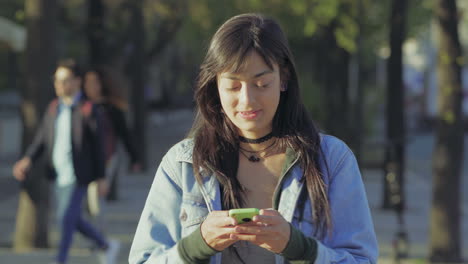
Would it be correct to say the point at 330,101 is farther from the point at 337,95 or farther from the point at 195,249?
the point at 195,249

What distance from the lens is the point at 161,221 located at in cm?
241

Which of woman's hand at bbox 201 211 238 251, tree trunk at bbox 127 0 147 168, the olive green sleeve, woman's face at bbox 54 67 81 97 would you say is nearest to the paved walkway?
tree trunk at bbox 127 0 147 168

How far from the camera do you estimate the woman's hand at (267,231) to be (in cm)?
213

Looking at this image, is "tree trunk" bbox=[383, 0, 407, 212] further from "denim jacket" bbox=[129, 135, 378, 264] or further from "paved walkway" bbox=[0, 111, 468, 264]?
"denim jacket" bbox=[129, 135, 378, 264]

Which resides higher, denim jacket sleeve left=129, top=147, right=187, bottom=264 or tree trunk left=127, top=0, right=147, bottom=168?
denim jacket sleeve left=129, top=147, right=187, bottom=264

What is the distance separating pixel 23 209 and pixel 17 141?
60.2 ft

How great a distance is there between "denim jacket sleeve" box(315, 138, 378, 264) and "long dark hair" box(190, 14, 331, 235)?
0.11ft

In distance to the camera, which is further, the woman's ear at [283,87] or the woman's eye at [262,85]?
the woman's ear at [283,87]

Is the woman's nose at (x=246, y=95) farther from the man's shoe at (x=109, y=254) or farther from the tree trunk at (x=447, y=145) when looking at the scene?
the tree trunk at (x=447, y=145)

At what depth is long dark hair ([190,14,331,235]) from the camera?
235 centimetres

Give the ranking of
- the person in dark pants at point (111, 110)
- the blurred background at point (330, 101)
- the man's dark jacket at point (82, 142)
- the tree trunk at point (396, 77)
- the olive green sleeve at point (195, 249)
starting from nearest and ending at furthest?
the olive green sleeve at point (195, 249)
the man's dark jacket at point (82, 142)
the person in dark pants at point (111, 110)
the blurred background at point (330, 101)
the tree trunk at point (396, 77)

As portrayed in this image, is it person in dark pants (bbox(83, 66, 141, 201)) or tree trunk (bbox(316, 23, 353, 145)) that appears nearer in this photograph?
person in dark pants (bbox(83, 66, 141, 201))

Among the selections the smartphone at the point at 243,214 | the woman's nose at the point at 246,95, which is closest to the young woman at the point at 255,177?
the woman's nose at the point at 246,95

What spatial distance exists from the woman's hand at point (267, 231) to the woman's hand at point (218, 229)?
0.02m
